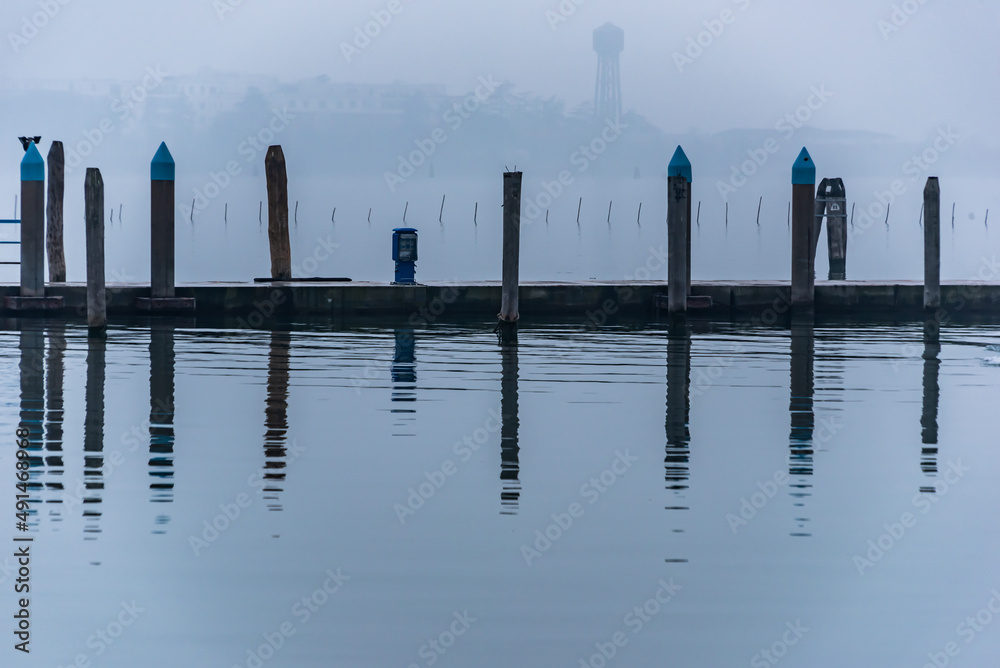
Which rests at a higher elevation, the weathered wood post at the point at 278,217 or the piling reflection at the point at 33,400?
the weathered wood post at the point at 278,217

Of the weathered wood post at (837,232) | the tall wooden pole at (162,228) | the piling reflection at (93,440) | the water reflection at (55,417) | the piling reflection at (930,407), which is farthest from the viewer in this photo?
the weathered wood post at (837,232)

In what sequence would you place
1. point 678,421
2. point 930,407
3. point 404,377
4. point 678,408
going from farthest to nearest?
point 404,377, point 930,407, point 678,408, point 678,421

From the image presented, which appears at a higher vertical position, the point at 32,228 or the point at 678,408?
the point at 32,228

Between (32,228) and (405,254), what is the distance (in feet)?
19.1

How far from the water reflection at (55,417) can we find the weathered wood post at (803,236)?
11.3 m

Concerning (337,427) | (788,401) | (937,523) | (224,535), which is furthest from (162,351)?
(937,523)

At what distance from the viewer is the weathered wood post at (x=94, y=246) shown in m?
17.3

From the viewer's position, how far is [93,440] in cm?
1091

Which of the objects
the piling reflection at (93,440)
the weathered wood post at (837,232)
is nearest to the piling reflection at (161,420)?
the piling reflection at (93,440)

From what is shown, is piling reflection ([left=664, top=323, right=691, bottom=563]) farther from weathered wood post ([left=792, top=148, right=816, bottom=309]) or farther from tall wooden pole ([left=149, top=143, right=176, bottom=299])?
tall wooden pole ([left=149, top=143, right=176, bottom=299])

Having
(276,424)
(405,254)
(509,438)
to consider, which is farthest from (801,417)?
(405,254)

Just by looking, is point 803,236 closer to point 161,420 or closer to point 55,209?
point 161,420

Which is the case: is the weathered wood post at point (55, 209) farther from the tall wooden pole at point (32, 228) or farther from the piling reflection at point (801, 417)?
the piling reflection at point (801, 417)

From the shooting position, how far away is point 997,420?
486 inches
